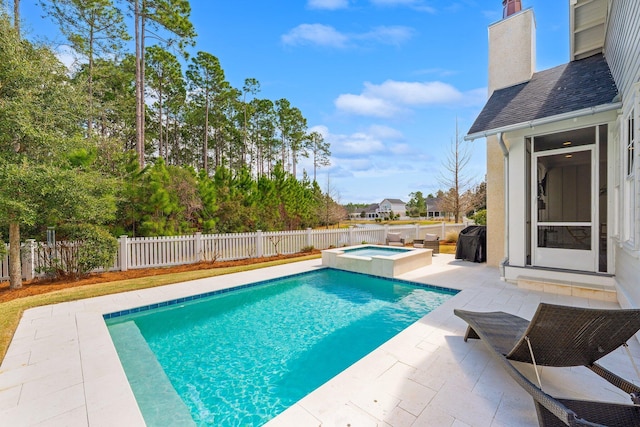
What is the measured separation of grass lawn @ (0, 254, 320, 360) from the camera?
174 inches

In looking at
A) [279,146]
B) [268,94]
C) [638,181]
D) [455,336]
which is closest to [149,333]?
[455,336]

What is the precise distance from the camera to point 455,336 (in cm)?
402

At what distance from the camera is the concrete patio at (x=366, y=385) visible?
2.41 m

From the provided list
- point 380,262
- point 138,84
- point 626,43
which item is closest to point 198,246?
point 380,262

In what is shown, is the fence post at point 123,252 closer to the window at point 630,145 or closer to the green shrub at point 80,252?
the green shrub at point 80,252

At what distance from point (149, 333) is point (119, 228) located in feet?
21.5

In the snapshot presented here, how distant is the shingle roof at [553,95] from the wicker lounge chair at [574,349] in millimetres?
4922

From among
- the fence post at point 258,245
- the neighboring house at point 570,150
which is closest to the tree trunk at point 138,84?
the fence post at point 258,245

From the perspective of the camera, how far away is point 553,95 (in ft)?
21.8

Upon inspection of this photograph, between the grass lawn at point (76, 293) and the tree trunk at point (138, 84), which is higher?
the tree trunk at point (138, 84)

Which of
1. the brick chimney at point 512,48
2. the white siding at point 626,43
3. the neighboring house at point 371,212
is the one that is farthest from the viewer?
the neighboring house at point 371,212

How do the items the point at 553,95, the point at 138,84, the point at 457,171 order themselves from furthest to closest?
the point at 457,171
the point at 138,84
the point at 553,95

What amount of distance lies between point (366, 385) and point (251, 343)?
2245 millimetres

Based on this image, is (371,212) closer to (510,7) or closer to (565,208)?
(510,7)
